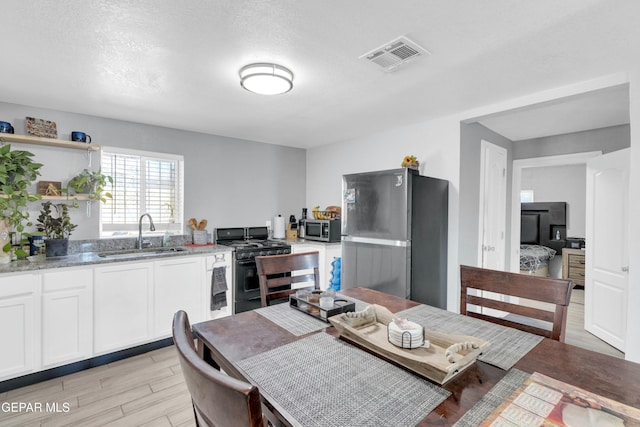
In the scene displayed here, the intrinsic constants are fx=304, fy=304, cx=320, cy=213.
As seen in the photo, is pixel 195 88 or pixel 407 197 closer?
pixel 195 88

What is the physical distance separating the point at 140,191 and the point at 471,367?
144 inches

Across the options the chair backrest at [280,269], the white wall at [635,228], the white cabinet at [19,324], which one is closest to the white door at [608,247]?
the white wall at [635,228]

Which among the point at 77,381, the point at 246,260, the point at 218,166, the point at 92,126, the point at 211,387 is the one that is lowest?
the point at 77,381

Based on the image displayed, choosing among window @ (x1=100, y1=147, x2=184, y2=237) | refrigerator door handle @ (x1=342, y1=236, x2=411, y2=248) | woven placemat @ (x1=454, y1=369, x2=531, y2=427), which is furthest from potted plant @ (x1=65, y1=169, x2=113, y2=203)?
woven placemat @ (x1=454, y1=369, x2=531, y2=427)

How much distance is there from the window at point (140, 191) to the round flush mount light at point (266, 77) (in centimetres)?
201

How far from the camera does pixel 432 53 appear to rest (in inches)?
73.8

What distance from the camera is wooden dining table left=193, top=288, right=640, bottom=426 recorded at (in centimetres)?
82

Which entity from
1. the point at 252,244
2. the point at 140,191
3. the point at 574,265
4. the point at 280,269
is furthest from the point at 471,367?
the point at 574,265

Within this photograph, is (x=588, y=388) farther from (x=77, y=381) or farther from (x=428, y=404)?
(x=77, y=381)

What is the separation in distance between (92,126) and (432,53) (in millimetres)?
3315

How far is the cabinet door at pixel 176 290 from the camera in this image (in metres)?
2.90

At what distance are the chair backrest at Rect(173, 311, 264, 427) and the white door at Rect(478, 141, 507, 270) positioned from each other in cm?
345

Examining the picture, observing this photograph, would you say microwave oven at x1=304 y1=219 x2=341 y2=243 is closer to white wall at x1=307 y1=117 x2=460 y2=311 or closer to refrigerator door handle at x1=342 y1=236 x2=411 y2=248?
white wall at x1=307 y1=117 x2=460 y2=311

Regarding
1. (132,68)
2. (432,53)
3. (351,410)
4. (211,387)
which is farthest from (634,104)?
(132,68)
